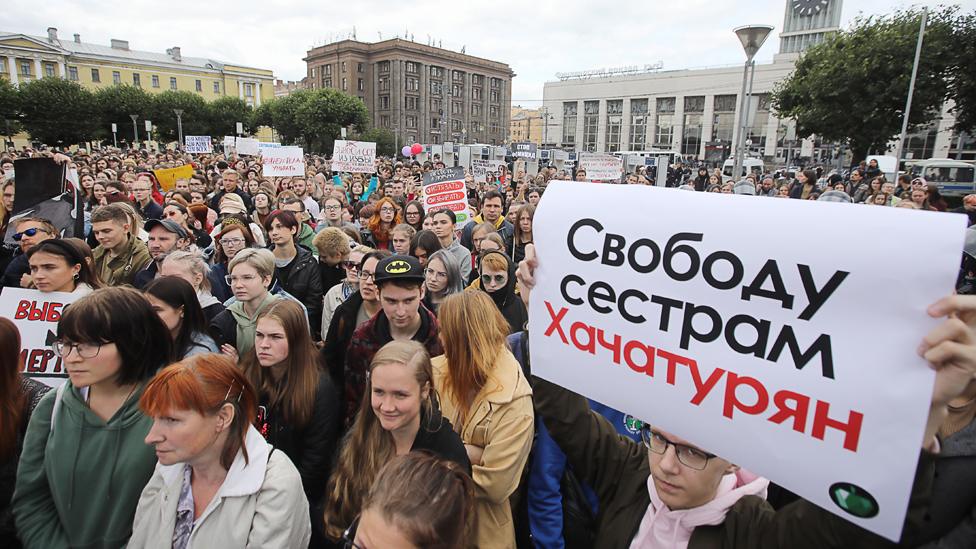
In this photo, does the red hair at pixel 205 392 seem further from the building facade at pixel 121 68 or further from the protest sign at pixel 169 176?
the building facade at pixel 121 68

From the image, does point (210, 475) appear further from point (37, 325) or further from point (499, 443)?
point (37, 325)

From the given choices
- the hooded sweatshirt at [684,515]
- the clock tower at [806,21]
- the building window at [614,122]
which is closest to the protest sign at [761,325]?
the hooded sweatshirt at [684,515]

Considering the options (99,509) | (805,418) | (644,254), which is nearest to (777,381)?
(805,418)

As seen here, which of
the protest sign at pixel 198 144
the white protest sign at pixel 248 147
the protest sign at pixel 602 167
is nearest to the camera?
the protest sign at pixel 602 167

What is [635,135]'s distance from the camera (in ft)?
233

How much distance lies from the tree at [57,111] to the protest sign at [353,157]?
5046 centimetres

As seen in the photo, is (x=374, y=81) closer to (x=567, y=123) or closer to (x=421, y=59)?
(x=421, y=59)

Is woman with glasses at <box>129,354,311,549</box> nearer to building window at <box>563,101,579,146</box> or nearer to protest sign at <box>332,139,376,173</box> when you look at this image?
protest sign at <box>332,139,376,173</box>

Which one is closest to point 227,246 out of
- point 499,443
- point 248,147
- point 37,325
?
point 37,325

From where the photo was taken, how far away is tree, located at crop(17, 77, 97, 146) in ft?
153

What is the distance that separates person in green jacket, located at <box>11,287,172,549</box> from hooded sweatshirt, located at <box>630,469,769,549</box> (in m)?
2.09

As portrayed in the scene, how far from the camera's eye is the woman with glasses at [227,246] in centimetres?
477

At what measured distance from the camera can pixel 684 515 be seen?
162cm

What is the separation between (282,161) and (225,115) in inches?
2200
